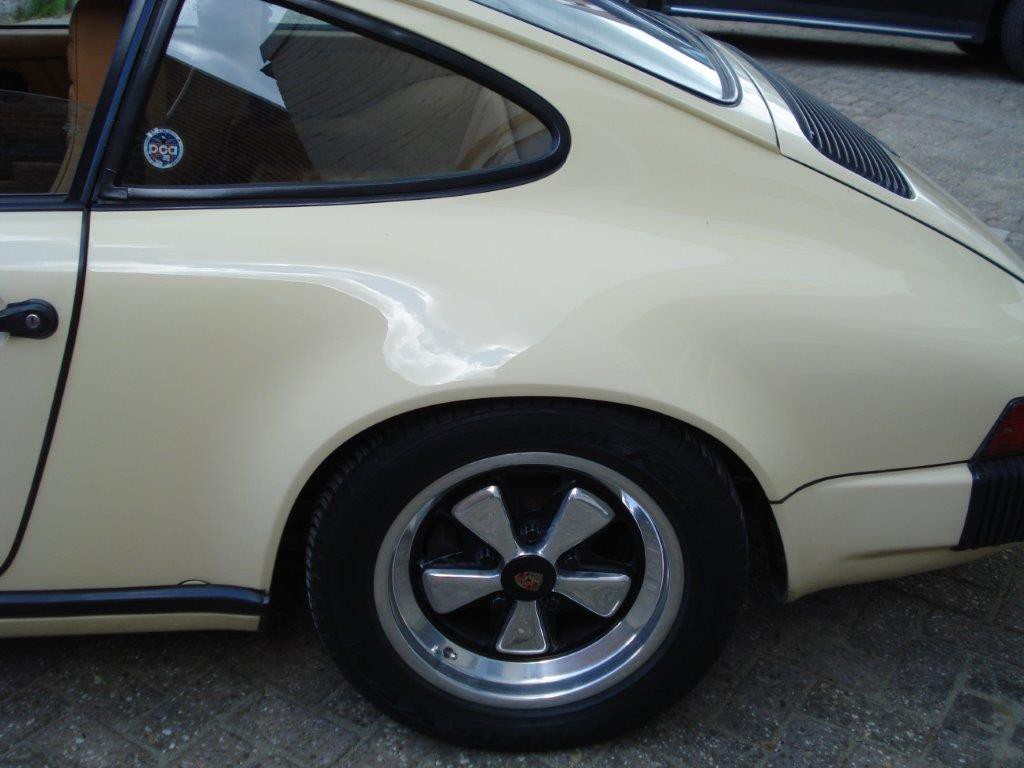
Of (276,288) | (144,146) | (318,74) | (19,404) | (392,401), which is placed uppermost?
(318,74)

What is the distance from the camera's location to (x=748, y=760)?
2.13 meters

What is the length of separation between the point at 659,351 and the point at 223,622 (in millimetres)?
986

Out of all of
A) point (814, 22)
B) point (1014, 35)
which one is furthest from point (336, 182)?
point (1014, 35)

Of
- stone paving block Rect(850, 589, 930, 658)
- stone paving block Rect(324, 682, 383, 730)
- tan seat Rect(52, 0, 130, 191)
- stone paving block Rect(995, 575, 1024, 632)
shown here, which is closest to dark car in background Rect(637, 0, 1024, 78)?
stone paving block Rect(995, 575, 1024, 632)

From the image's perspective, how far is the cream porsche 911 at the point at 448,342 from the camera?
1.78 metres

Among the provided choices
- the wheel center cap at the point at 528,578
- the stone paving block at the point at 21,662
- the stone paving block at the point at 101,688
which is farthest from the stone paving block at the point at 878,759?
the stone paving block at the point at 21,662

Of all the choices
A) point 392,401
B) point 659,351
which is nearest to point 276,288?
point 392,401

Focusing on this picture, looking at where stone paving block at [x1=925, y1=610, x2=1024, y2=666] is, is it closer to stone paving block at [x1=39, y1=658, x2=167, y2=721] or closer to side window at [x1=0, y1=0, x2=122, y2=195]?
stone paving block at [x1=39, y1=658, x2=167, y2=721]

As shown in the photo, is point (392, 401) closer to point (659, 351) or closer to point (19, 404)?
point (659, 351)

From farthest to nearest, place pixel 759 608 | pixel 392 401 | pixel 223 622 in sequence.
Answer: pixel 759 608, pixel 223 622, pixel 392 401

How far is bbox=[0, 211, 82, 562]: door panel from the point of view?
1.74m

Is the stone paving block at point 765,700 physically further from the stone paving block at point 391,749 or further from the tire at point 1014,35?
the tire at point 1014,35

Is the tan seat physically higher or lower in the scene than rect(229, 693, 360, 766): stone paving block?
higher

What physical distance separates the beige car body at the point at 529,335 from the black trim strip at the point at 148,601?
0.08 feet
